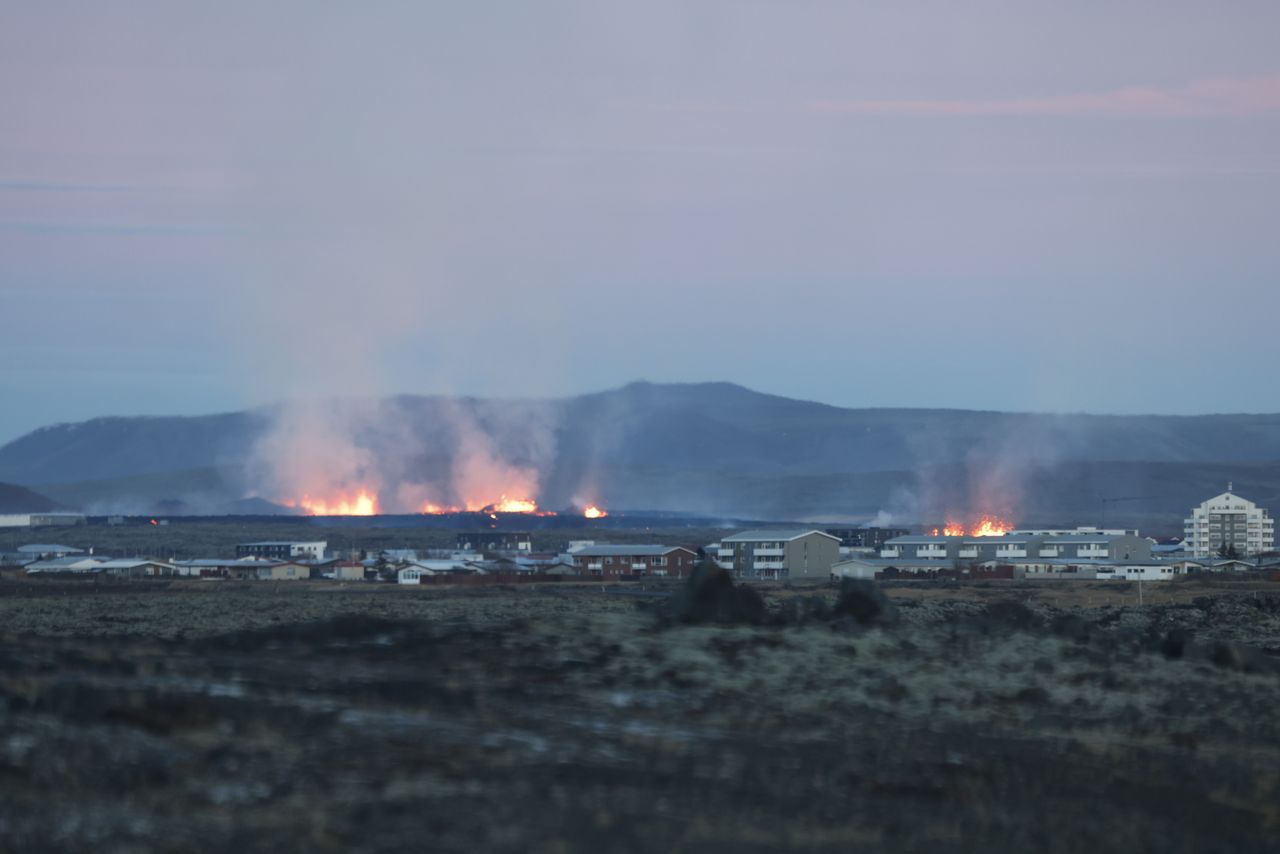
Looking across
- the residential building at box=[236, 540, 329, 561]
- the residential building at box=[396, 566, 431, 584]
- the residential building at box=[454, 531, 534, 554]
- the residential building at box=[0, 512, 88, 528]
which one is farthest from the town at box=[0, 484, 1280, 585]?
the residential building at box=[0, 512, 88, 528]

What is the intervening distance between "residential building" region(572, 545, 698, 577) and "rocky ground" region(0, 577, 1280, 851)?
71237 millimetres

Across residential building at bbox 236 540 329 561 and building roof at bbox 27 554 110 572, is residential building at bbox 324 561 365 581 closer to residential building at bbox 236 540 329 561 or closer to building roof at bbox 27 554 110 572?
building roof at bbox 27 554 110 572

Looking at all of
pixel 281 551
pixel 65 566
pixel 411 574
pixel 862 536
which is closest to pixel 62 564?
pixel 65 566

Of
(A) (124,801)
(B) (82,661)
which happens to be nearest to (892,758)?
(A) (124,801)

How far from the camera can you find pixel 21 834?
12523 millimetres

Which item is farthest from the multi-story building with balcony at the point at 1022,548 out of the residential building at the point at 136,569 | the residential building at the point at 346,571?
the residential building at the point at 136,569

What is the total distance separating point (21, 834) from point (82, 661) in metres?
9.07

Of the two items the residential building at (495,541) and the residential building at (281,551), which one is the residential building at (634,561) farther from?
the residential building at (495,541)

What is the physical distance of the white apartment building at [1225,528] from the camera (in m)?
138

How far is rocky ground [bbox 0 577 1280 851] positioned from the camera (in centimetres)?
1384

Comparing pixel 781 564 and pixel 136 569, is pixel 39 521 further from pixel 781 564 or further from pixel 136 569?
pixel 781 564

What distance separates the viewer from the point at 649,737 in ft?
58.6

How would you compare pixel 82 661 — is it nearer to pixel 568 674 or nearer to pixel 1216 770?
pixel 568 674

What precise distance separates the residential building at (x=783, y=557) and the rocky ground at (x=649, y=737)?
228 ft
